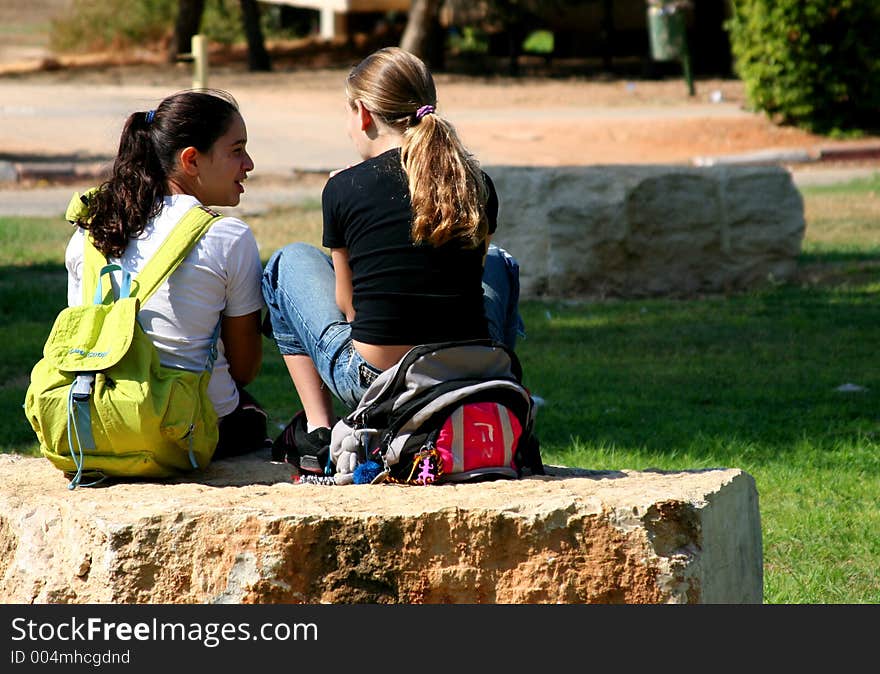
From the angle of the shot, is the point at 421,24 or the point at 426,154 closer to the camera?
the point at 426,154

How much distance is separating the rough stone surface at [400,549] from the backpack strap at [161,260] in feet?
2.10

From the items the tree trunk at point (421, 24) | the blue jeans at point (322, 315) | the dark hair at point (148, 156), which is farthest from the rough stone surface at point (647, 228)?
the tree trunk at point (421, 24)

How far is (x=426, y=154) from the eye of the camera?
350cm

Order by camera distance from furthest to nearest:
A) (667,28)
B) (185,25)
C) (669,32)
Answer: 1. (185,25)
2. (669,32)
3. (667,28)

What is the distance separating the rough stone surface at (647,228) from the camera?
28.6 ft

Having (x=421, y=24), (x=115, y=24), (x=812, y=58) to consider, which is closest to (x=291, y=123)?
(x=421, y=24)

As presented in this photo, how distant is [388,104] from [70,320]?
1049 mm

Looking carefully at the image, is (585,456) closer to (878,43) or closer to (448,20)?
(878,43)

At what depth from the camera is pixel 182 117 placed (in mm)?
3705

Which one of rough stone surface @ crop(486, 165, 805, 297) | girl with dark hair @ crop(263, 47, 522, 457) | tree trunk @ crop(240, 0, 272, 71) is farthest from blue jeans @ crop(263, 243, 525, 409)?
tree trunk @ crop(240, 0, 272, 71)

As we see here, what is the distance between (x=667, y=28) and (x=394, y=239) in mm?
20385

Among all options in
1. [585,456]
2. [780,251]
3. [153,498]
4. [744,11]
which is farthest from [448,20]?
[153,498]

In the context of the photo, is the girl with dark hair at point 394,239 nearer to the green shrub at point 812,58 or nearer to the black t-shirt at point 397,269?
the black t-shirt at point 397,269

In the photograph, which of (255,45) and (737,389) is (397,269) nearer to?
(737,389)
